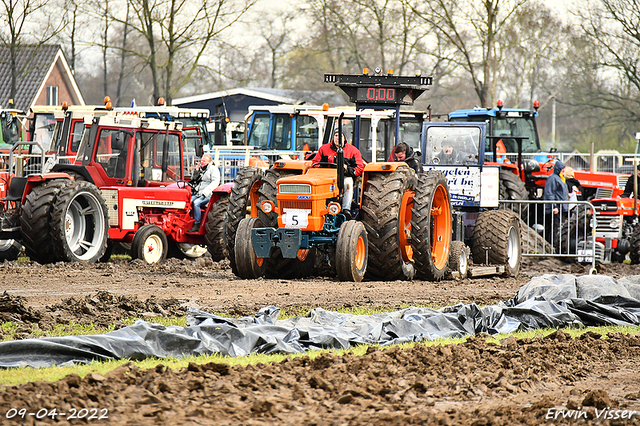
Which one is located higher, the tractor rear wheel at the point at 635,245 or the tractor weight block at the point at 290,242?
the tractor weight block at the point at 290,242

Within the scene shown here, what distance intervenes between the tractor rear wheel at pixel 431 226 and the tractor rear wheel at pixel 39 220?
5804 millimetres

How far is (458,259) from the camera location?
13711mm

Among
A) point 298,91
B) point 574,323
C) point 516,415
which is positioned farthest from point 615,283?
point 298,91

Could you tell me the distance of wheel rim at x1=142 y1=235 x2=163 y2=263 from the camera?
15311 millimetres

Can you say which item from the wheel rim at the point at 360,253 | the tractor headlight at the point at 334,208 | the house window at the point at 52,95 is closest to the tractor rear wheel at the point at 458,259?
the wheel rim at the point at 360,253

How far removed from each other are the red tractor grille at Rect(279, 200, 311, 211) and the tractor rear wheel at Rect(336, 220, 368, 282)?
0.56 metres

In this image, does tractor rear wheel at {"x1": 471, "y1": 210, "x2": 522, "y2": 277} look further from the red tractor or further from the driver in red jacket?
the red tractor

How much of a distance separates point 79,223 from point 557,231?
29.8 ft

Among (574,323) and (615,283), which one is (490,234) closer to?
(615,283)

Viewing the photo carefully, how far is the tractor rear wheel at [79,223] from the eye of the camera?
13844mm

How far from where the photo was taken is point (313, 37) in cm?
4234

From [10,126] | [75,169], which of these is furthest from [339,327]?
[10,126]

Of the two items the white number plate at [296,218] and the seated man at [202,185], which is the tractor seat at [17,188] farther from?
the white number plate at [296,218]

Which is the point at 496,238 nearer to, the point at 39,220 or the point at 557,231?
the point at 557,231
